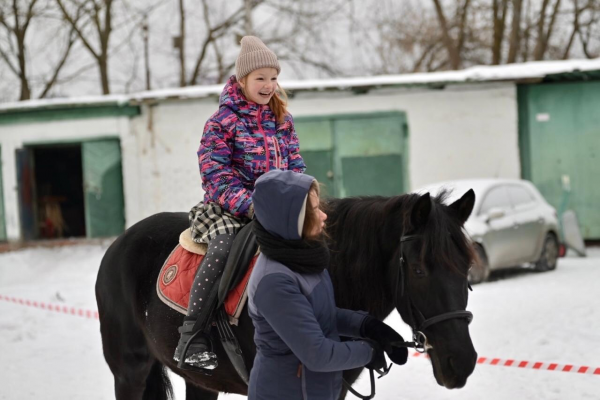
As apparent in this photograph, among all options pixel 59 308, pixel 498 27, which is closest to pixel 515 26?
pixel 498 27

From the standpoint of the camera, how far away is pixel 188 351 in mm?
3182

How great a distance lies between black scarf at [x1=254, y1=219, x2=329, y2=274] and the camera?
2.33 metres

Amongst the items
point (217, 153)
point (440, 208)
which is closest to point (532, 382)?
point (440, 208)

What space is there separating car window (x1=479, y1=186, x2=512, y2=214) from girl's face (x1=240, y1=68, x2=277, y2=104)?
8.17 meters

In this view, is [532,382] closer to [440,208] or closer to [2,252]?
[440,208]

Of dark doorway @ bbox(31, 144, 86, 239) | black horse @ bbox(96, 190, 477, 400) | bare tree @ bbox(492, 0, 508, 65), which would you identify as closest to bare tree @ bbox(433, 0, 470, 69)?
bare tree @ bbox(492, 0, 508, 65)

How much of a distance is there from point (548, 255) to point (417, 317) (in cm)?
987

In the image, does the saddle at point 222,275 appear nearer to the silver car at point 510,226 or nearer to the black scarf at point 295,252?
the black scarf at point 295,252

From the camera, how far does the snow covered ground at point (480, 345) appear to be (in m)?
5.75

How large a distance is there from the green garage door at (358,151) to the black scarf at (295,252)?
1289 cm

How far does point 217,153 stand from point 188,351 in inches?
38.4

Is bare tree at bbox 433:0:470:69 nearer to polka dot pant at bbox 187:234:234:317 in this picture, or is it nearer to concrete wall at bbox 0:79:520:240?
concrete wall at bbox 0:79:520:240

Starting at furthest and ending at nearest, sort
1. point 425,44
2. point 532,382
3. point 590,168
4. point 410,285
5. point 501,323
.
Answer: point 425,44, point 590,168, point 501,323, point 532,382, point 410,285

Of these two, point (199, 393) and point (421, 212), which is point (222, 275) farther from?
point (199, 393)
